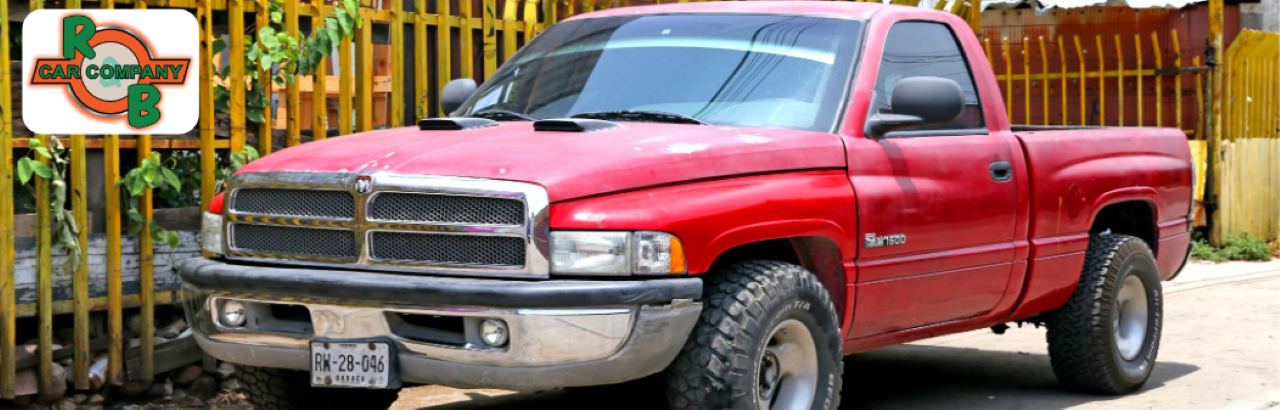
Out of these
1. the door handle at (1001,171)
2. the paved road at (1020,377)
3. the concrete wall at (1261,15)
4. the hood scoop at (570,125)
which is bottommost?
the paved road at (1020,377)

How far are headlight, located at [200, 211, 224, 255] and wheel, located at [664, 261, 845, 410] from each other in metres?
1.59

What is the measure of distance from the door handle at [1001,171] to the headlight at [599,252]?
2.16m

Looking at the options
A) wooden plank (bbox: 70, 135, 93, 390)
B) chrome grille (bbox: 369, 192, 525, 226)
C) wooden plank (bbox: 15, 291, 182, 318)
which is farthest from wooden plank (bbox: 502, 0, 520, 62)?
chrome grille (bbox: 369, 192, 525, 226)

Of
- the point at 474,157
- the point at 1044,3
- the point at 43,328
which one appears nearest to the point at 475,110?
the point at 474,157

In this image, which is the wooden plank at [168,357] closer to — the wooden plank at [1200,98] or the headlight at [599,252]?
the headlight at [599,252]

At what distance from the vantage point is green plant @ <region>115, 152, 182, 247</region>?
6.09 metres

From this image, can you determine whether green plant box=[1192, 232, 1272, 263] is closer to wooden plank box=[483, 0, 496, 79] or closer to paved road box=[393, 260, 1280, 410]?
paved road box=[393, 260, 1280, 410]

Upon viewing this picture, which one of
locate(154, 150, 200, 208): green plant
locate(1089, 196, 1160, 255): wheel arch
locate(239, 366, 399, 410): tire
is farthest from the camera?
locate(1089, 196, 1160, 255): wheel arch

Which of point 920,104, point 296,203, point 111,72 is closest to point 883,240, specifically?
point 920,104

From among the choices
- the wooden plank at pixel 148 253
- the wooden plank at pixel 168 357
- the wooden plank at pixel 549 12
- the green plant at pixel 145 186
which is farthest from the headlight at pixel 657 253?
the wooden plank at pixel 549 12

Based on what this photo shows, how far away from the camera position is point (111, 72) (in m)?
6.62

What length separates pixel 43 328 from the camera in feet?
19.4

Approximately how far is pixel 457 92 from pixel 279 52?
2.94ft

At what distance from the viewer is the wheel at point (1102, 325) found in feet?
21.2
